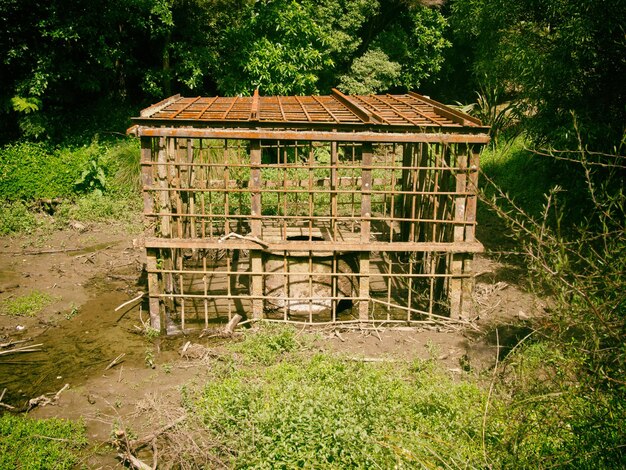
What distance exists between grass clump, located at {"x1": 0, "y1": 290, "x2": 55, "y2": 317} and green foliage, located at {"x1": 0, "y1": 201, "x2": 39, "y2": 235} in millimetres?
3350

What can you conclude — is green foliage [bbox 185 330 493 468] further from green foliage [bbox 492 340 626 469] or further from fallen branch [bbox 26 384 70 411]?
fallen branch [bbox 26 384 70 411]

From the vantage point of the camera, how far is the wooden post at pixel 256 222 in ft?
25.9

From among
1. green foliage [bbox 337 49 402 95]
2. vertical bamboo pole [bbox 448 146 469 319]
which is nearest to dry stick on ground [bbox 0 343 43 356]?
vertical bamboo pole [bbox 448 146 469 319]

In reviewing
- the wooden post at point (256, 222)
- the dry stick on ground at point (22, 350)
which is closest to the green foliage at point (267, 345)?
the wooden post at point (256, 222)

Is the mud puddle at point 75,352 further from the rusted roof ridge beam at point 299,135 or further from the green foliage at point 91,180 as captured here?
the green foliage at point 91,180

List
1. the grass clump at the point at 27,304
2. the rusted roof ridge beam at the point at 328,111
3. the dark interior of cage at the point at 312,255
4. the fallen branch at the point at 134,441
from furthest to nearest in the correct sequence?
1. the grass clump at the point at 27,304
2. the rusted roof ridge beam at the point at 328,111
3. the dark interior of cage at the point at 312,255
4. the fallen branch at the point at 134,441

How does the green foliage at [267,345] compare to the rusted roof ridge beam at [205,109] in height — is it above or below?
below

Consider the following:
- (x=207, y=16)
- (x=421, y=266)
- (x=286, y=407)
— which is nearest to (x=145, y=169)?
(x=286, y=407)

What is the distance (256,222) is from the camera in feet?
26.6

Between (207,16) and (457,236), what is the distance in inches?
488

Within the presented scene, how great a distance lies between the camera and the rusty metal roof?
7836 mm

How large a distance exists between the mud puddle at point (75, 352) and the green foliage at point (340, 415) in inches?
72.6

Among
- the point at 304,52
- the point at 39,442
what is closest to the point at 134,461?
the point at 39,442

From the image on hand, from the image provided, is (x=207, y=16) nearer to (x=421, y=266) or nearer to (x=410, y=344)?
(x=421, y=266)
